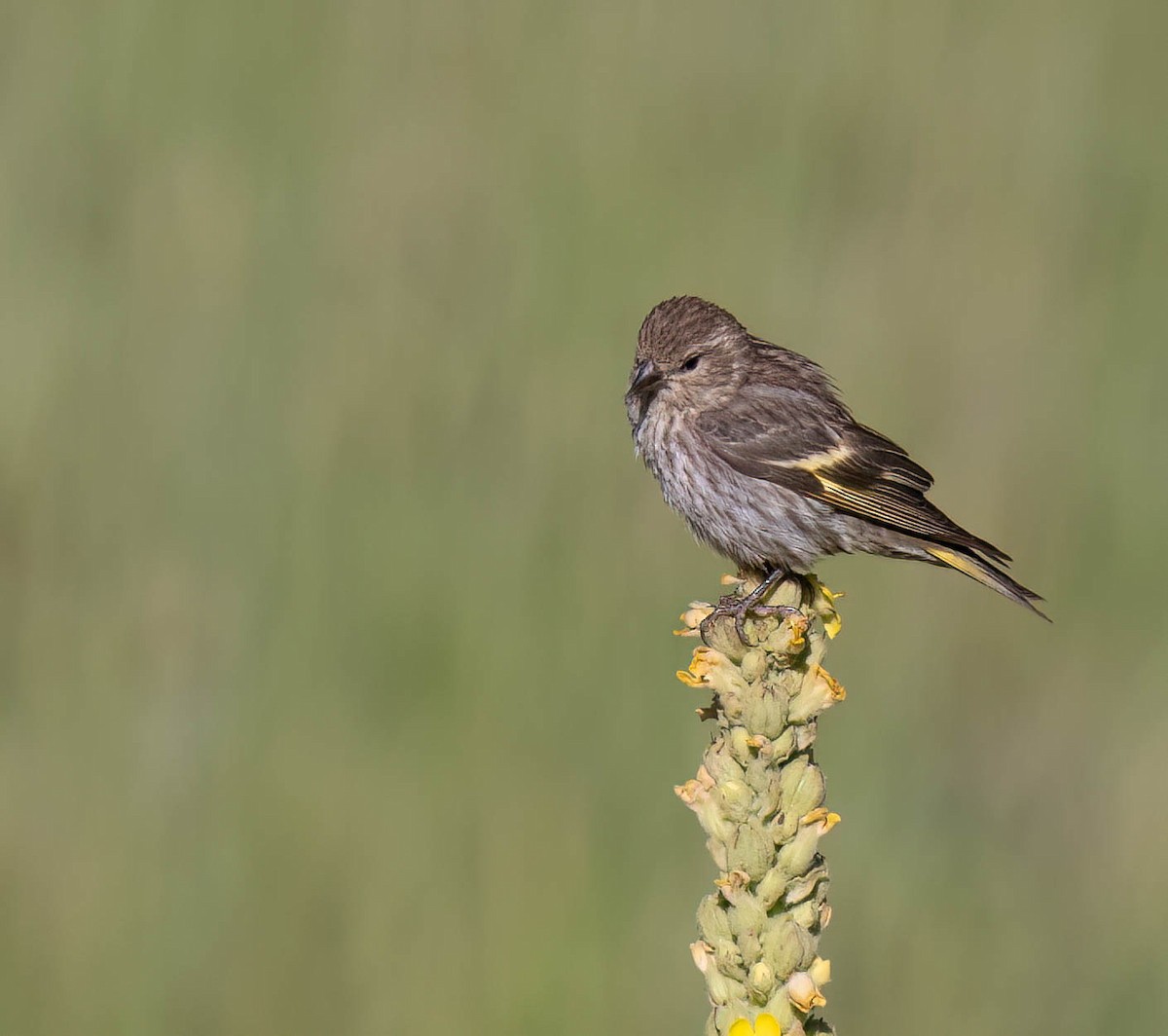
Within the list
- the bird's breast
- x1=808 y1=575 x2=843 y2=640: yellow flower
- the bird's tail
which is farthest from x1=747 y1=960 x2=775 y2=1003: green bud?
the bird's tail

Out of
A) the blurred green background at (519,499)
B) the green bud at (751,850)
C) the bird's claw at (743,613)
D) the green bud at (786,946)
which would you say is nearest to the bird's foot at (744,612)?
the bird's claw at (743,613)

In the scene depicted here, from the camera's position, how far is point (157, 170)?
213 inches

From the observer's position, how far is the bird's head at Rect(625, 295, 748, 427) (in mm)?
4195

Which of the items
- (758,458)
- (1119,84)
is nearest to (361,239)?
(758,458)

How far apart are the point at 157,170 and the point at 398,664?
1.82 meters

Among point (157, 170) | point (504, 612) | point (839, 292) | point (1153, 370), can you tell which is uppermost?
point (157, 170)

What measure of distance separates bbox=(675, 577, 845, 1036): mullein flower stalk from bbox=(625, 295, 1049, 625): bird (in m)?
1.55

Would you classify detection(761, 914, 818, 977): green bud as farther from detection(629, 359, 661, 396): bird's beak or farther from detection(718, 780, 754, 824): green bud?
detection(629, 359, 661, 396): bird's beak

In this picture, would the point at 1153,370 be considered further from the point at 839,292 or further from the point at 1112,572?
the point at 839,292

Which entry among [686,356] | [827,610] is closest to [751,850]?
[827,610]

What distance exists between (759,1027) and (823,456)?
2445 mm

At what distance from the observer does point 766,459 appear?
4.20m

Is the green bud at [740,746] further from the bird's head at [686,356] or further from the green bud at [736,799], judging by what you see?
the bird's head at [686,356]

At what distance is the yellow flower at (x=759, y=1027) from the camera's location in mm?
1866
